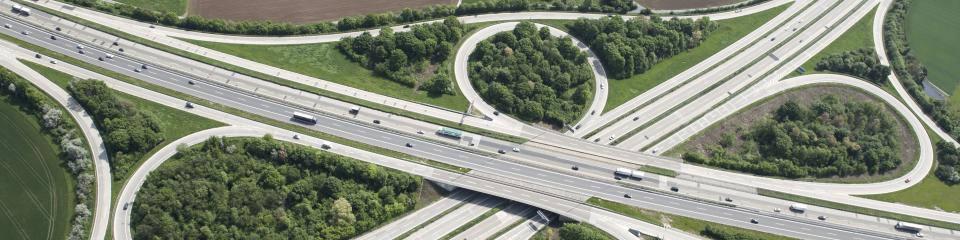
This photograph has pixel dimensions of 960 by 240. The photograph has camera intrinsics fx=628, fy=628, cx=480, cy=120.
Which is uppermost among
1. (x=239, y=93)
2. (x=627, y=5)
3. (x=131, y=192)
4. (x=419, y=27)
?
(x=627, y=5)

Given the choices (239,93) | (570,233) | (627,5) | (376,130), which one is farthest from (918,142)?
(239,93)

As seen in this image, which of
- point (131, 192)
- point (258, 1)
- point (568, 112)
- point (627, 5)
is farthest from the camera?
point (627, 5)

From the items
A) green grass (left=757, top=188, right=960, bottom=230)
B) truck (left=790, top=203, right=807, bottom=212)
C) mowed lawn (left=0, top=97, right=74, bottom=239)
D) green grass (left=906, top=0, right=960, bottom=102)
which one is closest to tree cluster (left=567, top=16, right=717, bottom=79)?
green grass (left=757, top=188, right=960, bottom=230)

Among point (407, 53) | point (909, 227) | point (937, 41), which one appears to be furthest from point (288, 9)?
point (937, 41)

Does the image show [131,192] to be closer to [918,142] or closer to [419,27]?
[419,27]

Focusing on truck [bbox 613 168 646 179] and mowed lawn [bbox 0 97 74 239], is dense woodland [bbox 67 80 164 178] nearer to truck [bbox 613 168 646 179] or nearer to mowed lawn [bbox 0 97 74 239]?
mowed lawn [bbox 0 97 74 239]

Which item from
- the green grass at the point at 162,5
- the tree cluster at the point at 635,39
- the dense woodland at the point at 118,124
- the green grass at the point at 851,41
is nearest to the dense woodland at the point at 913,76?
the green grass at the point at 851,41

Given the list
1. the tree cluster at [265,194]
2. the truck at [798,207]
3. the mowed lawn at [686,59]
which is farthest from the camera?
the mowed lawn at [686,59]

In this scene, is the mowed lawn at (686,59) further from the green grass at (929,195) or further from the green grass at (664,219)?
the green grass at (929,195)
